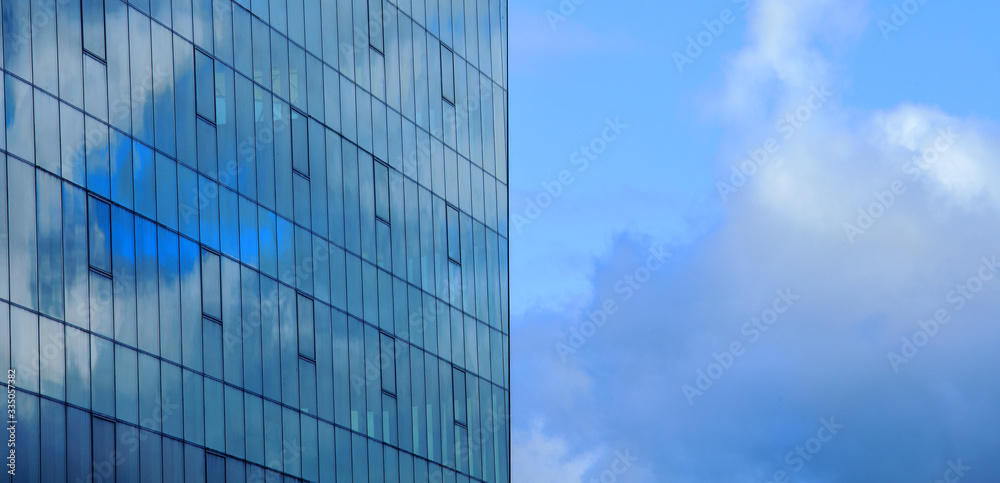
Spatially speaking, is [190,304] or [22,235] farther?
[190,304]

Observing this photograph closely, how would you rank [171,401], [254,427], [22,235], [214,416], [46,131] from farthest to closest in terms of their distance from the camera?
[254,427]
[214,416]
[171,401]
[46,131]
[22,235]

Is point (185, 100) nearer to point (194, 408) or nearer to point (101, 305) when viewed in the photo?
point (101, 305)

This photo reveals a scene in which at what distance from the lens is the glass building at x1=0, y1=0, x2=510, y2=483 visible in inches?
1378

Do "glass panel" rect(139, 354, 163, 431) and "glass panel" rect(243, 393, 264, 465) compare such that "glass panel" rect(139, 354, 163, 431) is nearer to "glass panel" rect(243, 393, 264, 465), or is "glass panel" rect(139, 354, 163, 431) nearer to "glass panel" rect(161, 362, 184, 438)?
"glass panel" rect(161, 362, 184, 438)

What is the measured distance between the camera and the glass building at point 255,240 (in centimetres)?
3500

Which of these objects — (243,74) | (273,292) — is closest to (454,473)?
(273,292)

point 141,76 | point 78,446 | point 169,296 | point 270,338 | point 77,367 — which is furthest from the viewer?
point 270,338

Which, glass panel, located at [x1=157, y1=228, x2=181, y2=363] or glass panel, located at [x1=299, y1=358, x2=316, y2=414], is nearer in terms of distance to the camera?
glass panel, located at [x1=157, y1=228, x2=181, y2=363]

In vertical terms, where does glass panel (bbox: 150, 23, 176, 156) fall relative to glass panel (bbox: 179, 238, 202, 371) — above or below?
above

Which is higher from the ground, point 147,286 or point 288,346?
point 288,346

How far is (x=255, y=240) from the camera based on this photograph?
44.2m

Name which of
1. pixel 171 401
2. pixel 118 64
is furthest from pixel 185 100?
pixel 171 401

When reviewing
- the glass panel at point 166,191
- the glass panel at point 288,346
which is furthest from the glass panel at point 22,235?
the glass panel at point 288,346

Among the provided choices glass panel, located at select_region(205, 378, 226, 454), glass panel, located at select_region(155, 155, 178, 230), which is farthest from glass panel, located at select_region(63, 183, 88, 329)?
glass panel, located at select_region(205, 378, 226, 454)
